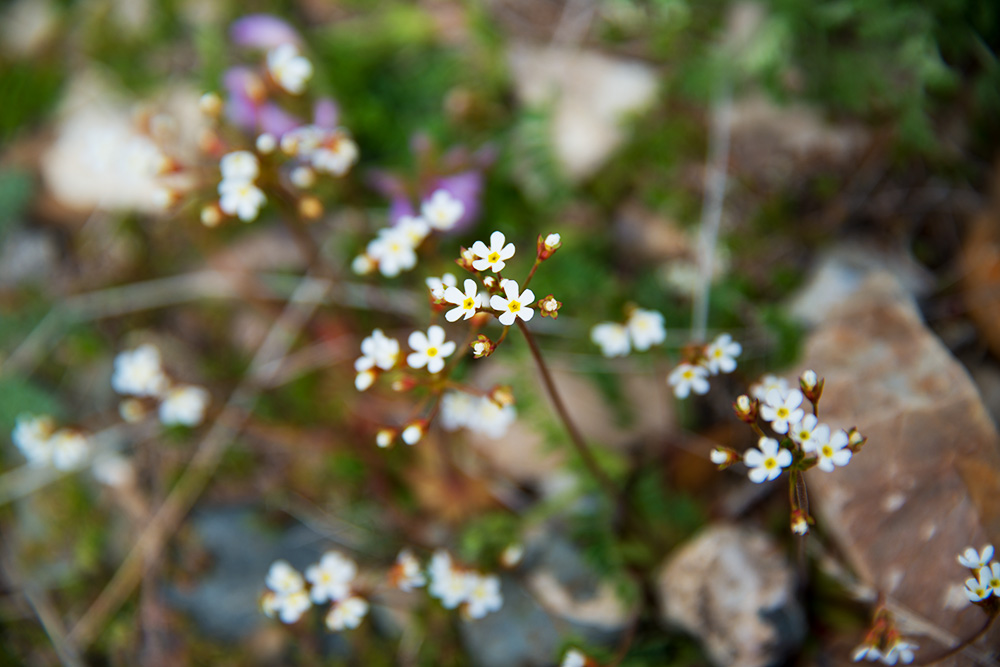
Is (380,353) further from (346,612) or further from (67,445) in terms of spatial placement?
(67,445)

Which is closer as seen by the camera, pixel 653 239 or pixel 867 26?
pixel 867 26

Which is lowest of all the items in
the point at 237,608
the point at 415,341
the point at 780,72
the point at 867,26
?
the point at 237,608

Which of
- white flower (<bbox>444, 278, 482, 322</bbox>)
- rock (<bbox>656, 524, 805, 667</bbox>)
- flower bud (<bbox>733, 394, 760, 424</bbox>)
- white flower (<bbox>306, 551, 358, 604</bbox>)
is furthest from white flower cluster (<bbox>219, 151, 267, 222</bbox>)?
rock (<bbox>656, 524, 805, 667</bbox>)

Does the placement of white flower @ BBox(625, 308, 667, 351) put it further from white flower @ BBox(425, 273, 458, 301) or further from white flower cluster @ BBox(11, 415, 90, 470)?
white flower cluster @ BBox(11, 415, 90, 470)

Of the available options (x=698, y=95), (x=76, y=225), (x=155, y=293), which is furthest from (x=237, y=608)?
(x=698, y=95)

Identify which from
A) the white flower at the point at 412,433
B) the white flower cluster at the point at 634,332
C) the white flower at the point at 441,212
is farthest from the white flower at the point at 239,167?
the white flower cluster at the point at 634,332

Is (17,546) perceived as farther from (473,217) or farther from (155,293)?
(473,217)

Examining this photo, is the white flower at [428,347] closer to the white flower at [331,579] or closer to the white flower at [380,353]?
the white flower at [380,353]

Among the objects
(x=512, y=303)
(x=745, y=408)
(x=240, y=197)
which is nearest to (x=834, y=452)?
(x=745, y=408)
